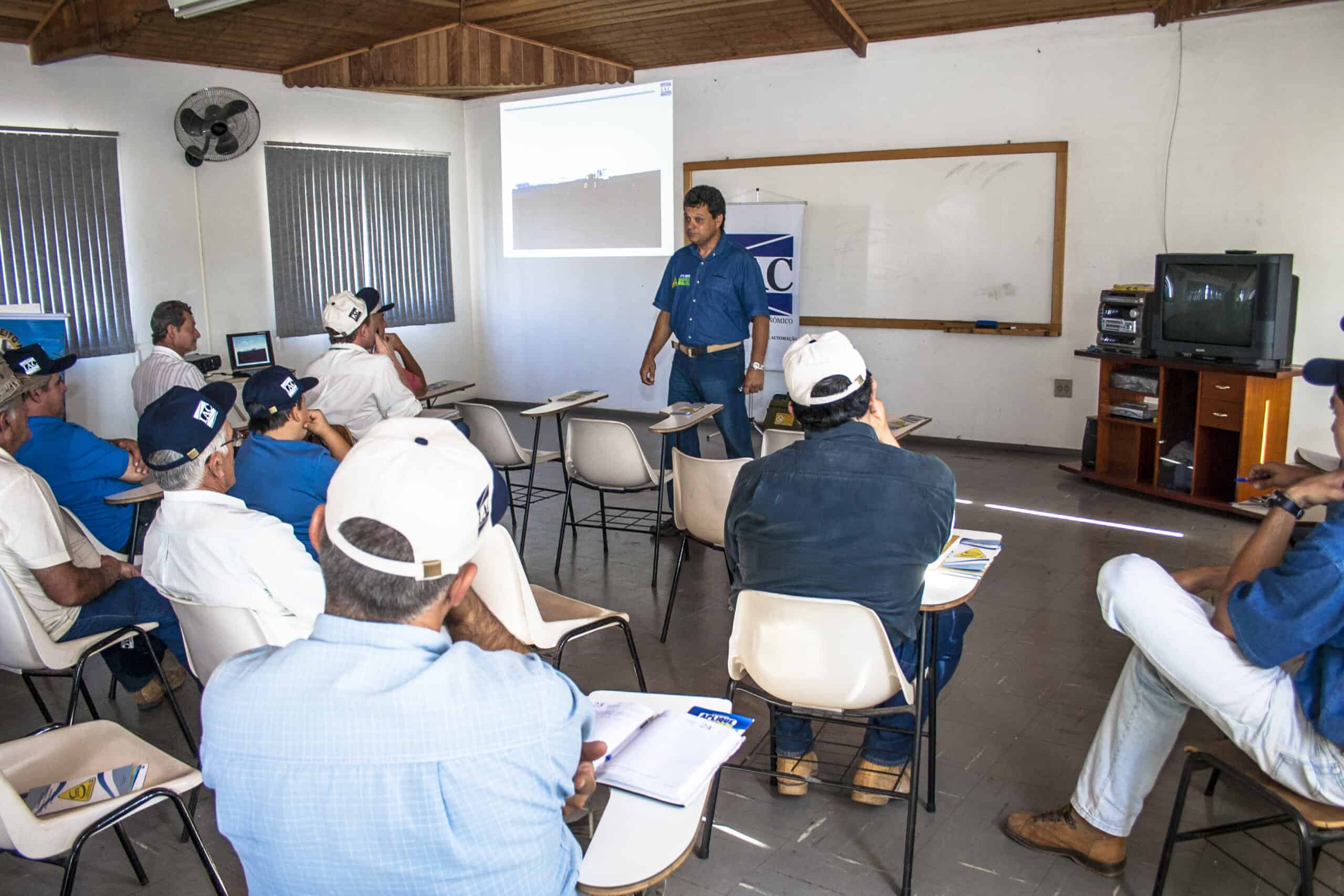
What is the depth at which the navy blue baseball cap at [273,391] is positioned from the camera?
306 centimetres

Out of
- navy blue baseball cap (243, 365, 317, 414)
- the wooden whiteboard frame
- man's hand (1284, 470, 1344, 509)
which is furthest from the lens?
the wooden whiteboard frame

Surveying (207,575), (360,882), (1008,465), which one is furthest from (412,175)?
(360,882)

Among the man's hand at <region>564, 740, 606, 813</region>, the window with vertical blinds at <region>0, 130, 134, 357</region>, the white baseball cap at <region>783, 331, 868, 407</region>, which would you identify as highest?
the window with vertical blinds at <region>0, 130, 134, 357</region>

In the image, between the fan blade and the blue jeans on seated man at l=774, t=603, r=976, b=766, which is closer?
the blue jeans on seated man at l=774, t=603, r=976, b=766

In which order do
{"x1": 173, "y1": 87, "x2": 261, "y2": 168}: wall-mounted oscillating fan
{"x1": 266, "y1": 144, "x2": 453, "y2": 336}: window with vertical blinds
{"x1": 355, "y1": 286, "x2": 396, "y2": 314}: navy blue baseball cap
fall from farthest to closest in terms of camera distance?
{"x1": 266, "y1": 144, "x2": 453, "y2": 336}: window with vertical blinds → {"x1": 173, "y1": 87, "x2": 261, "y2": 168}: wall-mounted oscillating fan → {"x1": 355, "y1": 286, "x2": 396, "y2": 314}: navy blue baseball cap

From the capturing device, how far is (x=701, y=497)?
3779mm

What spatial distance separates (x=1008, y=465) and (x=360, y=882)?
6315 mm

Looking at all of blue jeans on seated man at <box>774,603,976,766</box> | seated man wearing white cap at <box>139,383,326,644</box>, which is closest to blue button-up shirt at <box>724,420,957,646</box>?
blue jeans on seated man at <box>774,603,976,766</box>

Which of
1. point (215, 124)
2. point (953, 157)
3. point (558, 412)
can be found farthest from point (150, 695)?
point (953, 157)

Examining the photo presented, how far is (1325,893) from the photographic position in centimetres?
233

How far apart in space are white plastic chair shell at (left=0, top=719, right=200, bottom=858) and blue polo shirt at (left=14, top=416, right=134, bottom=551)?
153 cm

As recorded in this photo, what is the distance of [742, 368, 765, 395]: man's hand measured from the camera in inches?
201

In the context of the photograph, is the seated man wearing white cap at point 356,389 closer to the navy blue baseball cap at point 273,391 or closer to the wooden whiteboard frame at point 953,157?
the navy blue baseball cap at point 273,391

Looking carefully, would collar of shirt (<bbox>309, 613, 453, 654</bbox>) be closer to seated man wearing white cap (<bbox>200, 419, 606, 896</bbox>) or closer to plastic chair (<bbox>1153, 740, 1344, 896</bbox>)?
seated man wearing white cap (<bbox>200, 419, 606, 896</bbox>)
